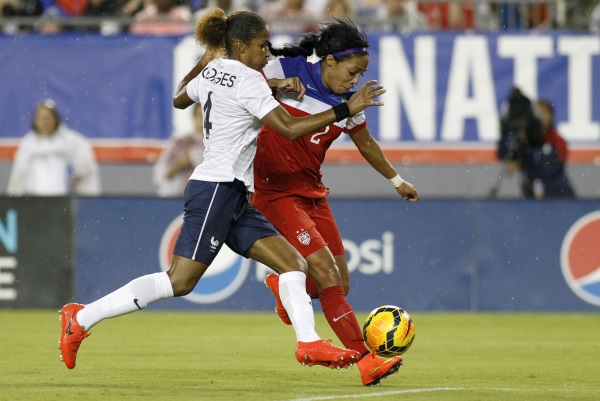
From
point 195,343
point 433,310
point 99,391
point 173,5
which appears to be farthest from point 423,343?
point 173,5

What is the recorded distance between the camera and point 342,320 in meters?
7.46

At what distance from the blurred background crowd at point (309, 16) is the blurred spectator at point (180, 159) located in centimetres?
138

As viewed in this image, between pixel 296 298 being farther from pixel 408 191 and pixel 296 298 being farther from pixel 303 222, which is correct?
pixel 408 191

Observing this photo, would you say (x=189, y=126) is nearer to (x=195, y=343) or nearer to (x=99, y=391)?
(x=195, y=343)

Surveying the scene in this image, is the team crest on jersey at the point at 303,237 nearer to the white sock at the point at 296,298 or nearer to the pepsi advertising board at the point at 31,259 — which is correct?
the white sock at the point at 296,298

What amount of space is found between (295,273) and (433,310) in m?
6.27

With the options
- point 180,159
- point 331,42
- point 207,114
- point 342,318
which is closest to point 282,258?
point 342,318

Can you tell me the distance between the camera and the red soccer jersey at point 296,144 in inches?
309

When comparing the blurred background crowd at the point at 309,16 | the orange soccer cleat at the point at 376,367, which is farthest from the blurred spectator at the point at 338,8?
the orange soccer cleat at the point at 376,367

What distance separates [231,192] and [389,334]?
4.15ft

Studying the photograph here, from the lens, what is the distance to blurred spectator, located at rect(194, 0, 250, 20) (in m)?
15.3

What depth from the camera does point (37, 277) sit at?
13117mm

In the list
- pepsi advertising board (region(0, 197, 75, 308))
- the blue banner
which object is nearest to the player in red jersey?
pepsi advertising board (region(0, 197, 75, 308))

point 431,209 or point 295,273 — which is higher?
point 295,273
